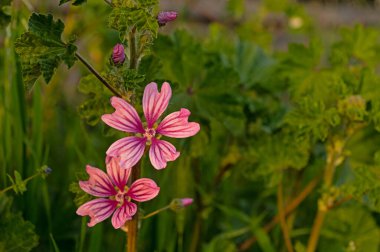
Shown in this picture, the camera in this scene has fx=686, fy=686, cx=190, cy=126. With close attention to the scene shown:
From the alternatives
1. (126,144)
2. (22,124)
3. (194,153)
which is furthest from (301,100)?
(22,124)

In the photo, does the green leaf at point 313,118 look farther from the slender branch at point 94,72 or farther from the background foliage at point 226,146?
the slender branch at point 94,72

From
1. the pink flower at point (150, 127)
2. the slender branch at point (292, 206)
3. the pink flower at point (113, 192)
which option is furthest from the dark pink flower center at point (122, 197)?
the slender branch at point (292, 206)

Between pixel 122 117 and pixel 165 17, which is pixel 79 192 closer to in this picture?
pixel 122 117

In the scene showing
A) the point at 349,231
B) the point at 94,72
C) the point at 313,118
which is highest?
the point at 94,72

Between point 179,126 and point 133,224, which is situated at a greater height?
point 179,126

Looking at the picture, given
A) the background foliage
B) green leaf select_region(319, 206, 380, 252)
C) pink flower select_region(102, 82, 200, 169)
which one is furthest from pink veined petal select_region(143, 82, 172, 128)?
green leaf select_region(319, 206, 380, 252)

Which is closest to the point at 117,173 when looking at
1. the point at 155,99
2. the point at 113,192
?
the point at 113,192

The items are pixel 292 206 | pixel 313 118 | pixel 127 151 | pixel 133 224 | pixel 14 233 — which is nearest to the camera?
pixel 127 151
